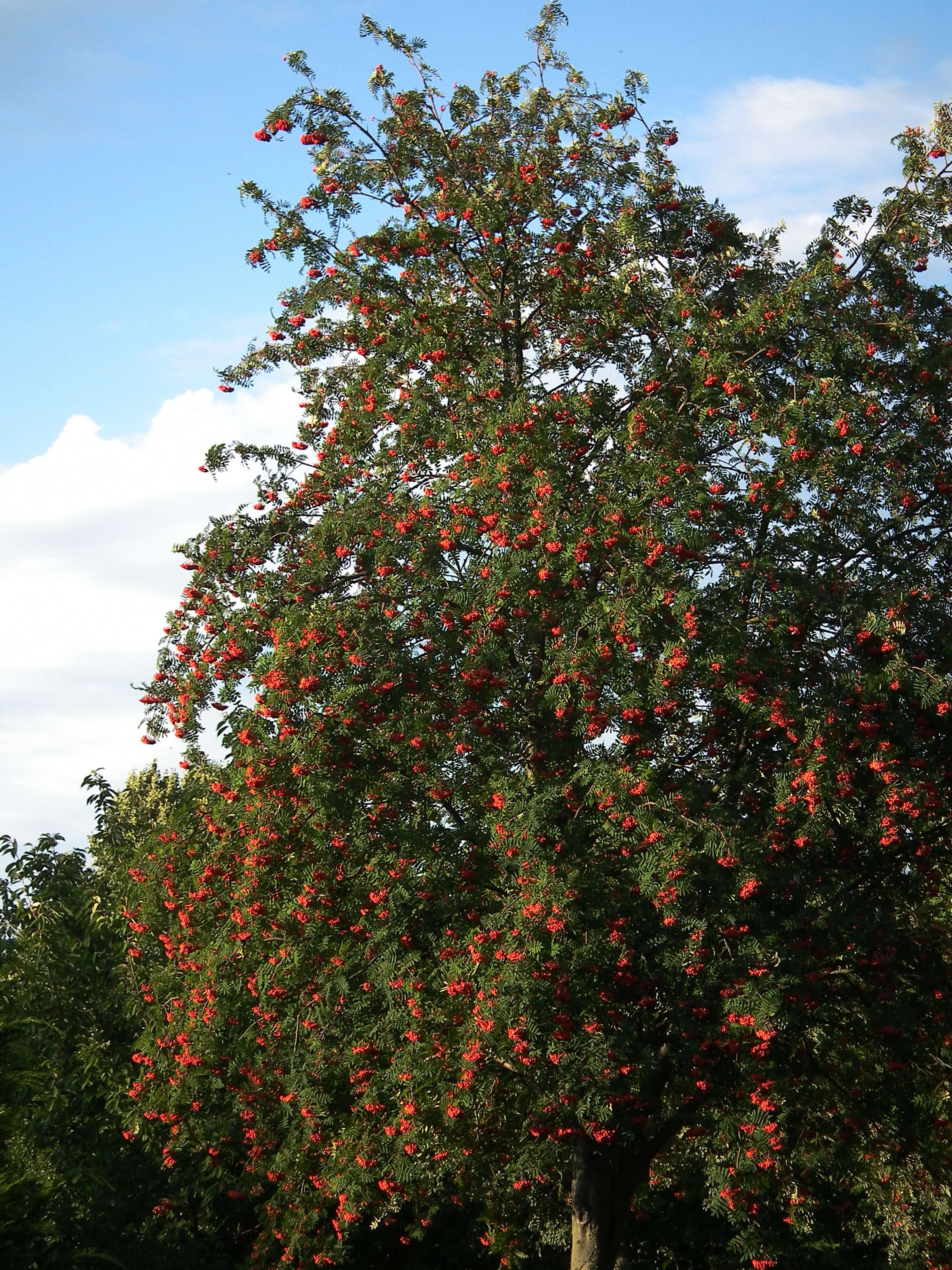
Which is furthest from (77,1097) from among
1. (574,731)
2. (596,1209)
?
(574,731)

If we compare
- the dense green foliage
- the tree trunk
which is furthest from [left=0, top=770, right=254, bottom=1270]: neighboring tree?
the tree trunk

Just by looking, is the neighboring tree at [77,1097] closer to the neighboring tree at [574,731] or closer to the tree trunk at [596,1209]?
the neighboring tree at [574,731]

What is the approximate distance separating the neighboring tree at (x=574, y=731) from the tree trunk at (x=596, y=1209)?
5 centimetres

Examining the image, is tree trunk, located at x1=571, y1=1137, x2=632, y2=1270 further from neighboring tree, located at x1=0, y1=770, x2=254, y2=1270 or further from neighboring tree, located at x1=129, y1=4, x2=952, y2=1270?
neighboring tree, located at x1=0, y1=770, x2=254, y2=1270

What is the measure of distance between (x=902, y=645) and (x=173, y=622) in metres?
7.49

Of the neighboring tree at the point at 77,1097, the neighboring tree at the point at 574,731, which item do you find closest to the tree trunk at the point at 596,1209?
the neighboring tree at the point at 574,731

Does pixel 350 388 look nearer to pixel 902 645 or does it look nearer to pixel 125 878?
pixel 125 878

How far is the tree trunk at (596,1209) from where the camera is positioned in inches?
499

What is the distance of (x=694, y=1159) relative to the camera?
49.4 feet

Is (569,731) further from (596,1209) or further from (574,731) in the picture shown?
(596,1209)

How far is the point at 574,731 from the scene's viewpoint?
34.3 feet

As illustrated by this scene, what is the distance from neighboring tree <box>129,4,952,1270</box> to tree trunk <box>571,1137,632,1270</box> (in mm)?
47

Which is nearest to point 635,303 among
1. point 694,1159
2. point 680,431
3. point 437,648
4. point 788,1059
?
point 680,431

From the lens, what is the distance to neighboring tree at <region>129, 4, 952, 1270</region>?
10109mm
